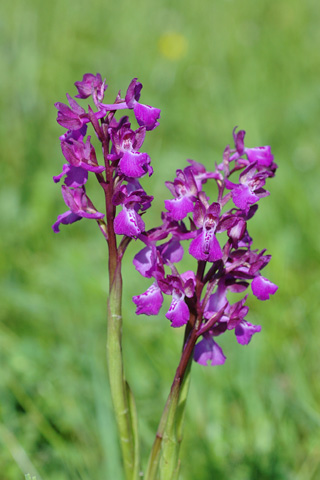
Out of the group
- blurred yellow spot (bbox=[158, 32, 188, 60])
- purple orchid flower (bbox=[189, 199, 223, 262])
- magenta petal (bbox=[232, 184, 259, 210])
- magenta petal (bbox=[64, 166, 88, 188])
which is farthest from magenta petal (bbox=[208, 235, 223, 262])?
blurred yellow spot (bbox=[158, 32, 188, 60])

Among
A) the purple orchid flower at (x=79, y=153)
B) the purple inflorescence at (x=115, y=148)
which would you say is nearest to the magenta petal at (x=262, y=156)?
the purple inflorescence at (x=115, y=148)

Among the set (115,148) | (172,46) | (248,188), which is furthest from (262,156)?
(172,46)

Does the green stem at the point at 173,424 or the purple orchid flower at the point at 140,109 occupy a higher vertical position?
the purple orchid flower at the point at 140,109

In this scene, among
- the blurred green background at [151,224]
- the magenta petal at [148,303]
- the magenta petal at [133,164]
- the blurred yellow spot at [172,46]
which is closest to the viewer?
the magenta petal at [133,164]

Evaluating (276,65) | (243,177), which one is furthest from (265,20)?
(243,177)

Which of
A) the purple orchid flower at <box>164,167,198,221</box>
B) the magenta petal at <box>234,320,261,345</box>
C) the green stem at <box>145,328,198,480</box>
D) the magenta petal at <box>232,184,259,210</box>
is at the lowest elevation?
the green stem at <box>145,328,198,480</box>

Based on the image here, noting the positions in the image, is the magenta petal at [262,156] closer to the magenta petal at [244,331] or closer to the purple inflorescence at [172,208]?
the purple inflorescence at [172,208]

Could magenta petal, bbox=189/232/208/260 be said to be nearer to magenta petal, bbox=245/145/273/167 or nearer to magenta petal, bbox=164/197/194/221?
magenta petal, bbox=164/197/194/221
